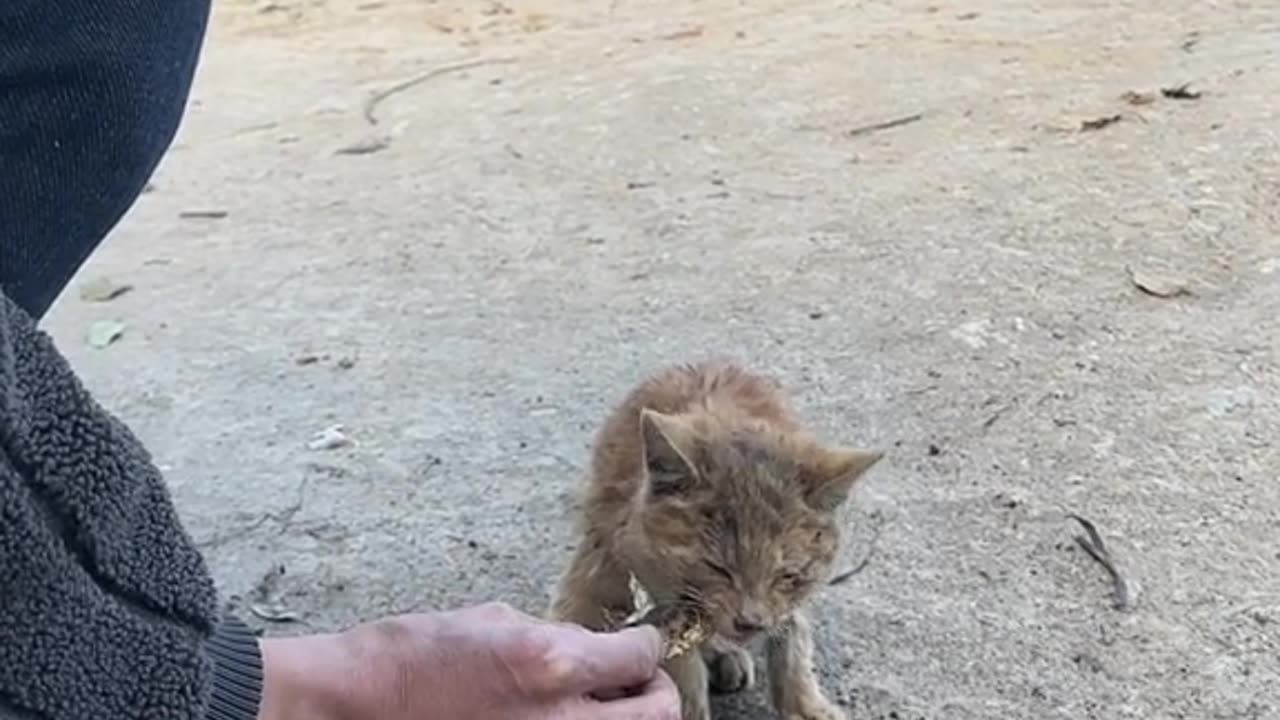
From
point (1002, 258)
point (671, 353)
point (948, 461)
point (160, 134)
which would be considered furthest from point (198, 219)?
point (160, 134)

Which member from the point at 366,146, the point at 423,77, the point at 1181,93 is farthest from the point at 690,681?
the point at 423,77

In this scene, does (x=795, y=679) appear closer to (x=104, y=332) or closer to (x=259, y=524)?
(x=259, y=524)

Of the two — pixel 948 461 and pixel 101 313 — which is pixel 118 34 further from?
pixel 101 313

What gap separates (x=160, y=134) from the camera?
71.4 inches

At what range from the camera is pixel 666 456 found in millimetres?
2055

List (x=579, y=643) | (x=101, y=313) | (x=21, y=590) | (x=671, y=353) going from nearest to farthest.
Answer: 1. (x=21, y=590)
2. (x=579, y=643)
3. (x=671, y=353)
4. (x=101, y=313)

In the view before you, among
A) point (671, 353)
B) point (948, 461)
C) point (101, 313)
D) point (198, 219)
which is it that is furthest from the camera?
point (198, 219)

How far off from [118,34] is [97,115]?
0.24 feet

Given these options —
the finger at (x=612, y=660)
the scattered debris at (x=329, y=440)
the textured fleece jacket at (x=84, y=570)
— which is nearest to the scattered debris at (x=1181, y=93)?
the scattered debris at (x=329, y=440)

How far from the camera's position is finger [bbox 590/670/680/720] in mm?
1604

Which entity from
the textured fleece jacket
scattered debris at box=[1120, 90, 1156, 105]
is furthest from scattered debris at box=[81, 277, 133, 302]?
the textured fleece jacket

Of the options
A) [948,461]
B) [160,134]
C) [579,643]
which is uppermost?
[160,134]

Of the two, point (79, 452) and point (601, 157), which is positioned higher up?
point (79, 452)

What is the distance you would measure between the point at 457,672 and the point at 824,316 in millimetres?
A: 1727
